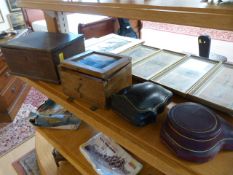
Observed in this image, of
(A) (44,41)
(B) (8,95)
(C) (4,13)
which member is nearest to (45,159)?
(A) (44,41)

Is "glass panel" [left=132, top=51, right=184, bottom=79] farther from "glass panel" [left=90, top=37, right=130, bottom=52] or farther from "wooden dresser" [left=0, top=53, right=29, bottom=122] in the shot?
"wooden dresser" [left=0, top=53, right=29, bottom=122]

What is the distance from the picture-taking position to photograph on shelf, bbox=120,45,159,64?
2.74ft

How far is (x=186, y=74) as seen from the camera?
70 cm

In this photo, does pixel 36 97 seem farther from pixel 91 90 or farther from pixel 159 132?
pixel 159 132

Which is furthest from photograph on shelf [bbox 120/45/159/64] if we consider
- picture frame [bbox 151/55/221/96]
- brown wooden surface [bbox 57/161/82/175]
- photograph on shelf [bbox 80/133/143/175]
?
brown wooden surface [bbox 57/161/82/175]

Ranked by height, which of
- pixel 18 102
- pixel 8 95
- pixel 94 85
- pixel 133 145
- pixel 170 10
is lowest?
pixel 18 102

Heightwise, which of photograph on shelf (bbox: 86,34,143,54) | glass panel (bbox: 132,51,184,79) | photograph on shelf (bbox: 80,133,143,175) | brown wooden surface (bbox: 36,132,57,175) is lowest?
brown wooden surface (bbox: 36,132,57,175)

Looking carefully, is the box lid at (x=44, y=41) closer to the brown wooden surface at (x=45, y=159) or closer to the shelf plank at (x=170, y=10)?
the shelf plank at (x=170, y=10)

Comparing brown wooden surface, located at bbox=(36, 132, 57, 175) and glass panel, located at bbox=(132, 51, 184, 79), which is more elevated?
glass panel, located at bbox=(132, 51, 184, 79)

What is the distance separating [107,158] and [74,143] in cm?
17

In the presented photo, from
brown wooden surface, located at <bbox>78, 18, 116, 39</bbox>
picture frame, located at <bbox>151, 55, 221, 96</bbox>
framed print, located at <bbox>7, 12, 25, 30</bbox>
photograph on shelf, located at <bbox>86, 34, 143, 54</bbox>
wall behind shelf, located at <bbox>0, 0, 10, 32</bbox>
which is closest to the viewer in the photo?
picture frame, located at <bbox>151, 55, 221, 96</bbox>

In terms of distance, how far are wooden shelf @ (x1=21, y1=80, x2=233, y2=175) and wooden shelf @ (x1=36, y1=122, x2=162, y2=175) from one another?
25cm

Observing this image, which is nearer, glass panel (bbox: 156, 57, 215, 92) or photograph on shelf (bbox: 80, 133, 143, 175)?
glass panel (bbox: 156, 57, 215, 92)

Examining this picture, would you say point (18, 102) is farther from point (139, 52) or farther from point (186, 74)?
point (186, 74)
